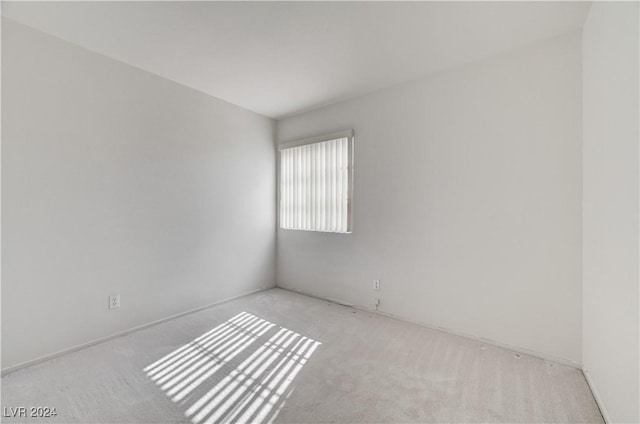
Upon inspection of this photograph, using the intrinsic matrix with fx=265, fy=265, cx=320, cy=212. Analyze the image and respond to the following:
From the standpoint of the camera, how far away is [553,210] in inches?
82.8

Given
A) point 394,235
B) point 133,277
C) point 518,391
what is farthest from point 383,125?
point 133,277

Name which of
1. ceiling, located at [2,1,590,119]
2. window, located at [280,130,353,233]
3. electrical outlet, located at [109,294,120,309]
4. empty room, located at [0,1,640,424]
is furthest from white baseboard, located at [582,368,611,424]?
electrical outlet, located at [109,294,120,309]

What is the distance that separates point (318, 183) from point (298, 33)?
1.85m

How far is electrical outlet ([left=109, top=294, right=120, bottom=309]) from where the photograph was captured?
243cm

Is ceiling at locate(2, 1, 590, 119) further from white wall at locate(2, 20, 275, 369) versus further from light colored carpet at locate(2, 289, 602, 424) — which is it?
light colored carpet at locate(2, 289, 602, 424)

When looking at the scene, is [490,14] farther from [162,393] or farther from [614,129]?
[162,393]

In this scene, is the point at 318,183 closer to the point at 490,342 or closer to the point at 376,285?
the point at 376,285

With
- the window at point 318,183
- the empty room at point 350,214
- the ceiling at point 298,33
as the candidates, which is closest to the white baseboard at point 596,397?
the empty room at point 350,214

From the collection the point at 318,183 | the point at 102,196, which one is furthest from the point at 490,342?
the point at 102,196

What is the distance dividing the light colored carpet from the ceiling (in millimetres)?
2561

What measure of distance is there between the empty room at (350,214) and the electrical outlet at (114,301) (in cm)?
1

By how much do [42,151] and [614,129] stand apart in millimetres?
3825

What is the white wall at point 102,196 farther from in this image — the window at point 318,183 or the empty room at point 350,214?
the window at point 318,183

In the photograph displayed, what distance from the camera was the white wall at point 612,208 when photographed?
1.25 meters
